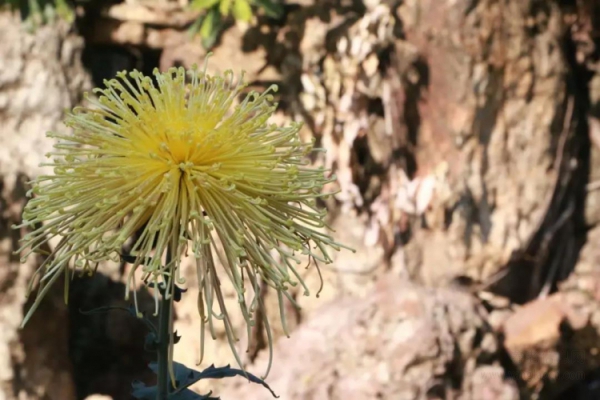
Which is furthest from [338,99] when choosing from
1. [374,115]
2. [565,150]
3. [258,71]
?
[565,150]

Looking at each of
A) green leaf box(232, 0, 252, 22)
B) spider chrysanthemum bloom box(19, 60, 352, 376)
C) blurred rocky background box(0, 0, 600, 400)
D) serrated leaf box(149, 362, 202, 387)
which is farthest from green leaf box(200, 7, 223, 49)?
serrated leaf box(149, 362, 202, 387)

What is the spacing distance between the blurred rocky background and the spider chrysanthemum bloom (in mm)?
1308

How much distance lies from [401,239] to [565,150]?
85 centimetres

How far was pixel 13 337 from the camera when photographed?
2002 millimetres

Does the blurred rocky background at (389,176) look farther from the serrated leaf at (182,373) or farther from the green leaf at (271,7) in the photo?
the serrated leaf at (182,373)

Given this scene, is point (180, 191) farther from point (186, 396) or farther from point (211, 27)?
point (211, 27)

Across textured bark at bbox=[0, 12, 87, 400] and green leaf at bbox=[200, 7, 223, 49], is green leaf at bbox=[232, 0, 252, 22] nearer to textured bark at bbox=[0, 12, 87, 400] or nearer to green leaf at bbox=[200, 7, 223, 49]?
green leaf at bbox=[200, 7, 223, 49]

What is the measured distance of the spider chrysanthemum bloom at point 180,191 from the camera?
89 cm

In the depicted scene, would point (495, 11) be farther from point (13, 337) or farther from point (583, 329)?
point (13, 337)

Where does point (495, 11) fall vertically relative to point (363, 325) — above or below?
above

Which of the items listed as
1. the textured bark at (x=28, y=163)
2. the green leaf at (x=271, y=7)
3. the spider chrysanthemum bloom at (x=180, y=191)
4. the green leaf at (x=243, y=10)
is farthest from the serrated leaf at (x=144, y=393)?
the green leaf at (x=271, y=7)

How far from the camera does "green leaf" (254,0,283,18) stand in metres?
2.26

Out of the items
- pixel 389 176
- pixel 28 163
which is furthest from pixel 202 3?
pixel 389 176

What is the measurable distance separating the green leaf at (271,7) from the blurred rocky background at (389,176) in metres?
0.11
